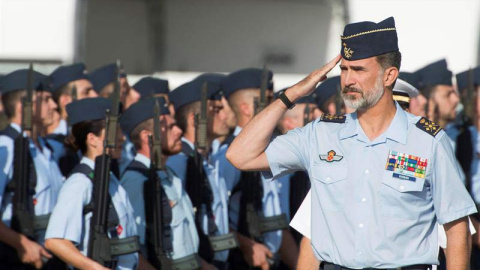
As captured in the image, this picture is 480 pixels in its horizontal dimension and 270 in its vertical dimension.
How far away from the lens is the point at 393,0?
11234mm

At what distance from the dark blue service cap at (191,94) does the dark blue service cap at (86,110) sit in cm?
126

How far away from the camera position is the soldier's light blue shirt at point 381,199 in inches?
176

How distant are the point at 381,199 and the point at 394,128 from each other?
31 cm

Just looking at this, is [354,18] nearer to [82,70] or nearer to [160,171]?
[82,70]

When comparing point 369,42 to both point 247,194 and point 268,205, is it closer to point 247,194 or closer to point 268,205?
point 247,194

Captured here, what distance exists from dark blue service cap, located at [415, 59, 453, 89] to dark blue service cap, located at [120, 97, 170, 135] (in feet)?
10.3

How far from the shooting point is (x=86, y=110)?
636 centimetres

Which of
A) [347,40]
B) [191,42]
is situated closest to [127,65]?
[191,42]

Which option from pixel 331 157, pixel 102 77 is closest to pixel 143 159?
pixel 331 157

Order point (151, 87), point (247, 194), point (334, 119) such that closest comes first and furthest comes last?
point (334, 119)
point (247, 194)
point (151, 87)

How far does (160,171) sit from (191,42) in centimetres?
603

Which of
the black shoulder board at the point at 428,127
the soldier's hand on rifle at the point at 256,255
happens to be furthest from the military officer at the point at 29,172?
the black shoulder board at the point at 428,127

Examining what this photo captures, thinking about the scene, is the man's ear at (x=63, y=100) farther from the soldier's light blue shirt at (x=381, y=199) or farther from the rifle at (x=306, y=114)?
the soldier's light blue shirt at (x=381, y=199)

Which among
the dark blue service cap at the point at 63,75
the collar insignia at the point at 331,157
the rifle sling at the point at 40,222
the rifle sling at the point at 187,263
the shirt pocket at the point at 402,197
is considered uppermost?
the dark blue service cap at the point at 63,75
